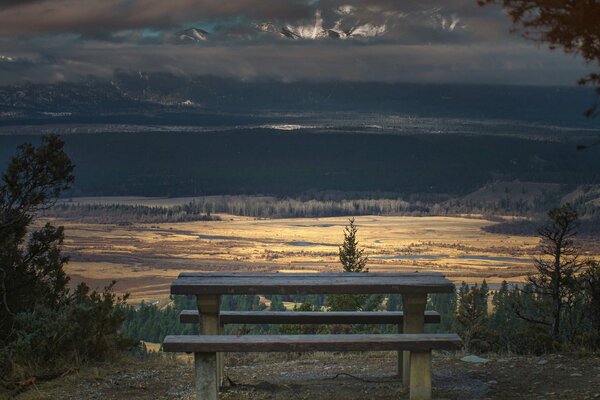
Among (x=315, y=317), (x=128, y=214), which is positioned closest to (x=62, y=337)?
(x=315, y=317)

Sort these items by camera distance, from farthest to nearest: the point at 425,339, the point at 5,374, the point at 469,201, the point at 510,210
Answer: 1. the point at 469,201
2. the point at 510,210
3. the point at 5,374
4. the point at 425,339

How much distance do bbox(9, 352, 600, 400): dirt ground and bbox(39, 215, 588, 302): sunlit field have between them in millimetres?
74381

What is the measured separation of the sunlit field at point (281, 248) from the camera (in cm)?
11169

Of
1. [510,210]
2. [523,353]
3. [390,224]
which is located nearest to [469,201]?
[510,210]

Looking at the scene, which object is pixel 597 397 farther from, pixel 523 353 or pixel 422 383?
pixel 523 353

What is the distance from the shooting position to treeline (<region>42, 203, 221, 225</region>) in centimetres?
18512

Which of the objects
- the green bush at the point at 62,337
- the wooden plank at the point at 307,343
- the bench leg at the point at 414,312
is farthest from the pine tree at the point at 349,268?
the wooden plank at the point at 307,343

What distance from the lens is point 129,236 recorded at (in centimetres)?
16212

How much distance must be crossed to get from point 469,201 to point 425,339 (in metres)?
195

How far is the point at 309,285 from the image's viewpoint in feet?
25.3

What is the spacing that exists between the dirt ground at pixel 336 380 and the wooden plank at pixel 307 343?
32.9 inches

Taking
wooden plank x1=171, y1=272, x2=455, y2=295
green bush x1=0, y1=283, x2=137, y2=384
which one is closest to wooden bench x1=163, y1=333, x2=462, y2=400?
wooden plank x1=171, y1=272, x2=455, y2=295

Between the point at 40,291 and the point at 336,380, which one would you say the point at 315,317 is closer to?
the point at 336,380

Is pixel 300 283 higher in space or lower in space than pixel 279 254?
higher
